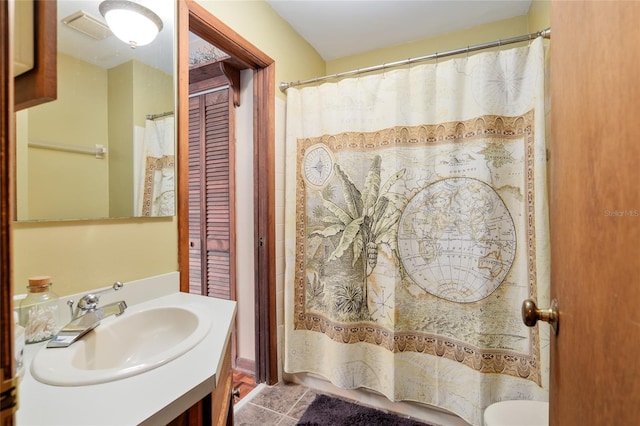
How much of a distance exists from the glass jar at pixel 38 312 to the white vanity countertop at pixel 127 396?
78 millimetres

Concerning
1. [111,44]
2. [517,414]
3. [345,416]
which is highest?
[111,44]

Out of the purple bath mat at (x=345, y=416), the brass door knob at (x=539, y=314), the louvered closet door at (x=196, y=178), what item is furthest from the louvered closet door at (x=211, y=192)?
the brass door knob at (x=539, y=314)

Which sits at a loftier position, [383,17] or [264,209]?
[383,17]

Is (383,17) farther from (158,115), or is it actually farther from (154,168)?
(154,168)

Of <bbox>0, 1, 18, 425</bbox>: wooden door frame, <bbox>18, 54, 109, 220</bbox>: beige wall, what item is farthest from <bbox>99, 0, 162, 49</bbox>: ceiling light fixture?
<bbox>0, 1, 18, 425</bbox>: wooden door frame

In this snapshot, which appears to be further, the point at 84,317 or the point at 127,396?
the point at 84,317

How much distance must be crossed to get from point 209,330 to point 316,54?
7.25 ft

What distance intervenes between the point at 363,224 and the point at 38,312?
1383mm

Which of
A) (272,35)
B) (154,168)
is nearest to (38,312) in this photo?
(154,168)

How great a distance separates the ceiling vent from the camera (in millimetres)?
892

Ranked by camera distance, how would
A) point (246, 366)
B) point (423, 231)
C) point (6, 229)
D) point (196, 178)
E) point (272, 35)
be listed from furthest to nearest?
point (196, 178) → point (246, 366) → point (272, 35) → point (423, 231) → point (6, 229)

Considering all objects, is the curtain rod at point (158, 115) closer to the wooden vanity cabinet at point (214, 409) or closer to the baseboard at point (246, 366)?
the wooden vanity cabinet at point (214, 409)

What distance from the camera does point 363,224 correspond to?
1676 millimetres

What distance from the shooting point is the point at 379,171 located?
164 cm
